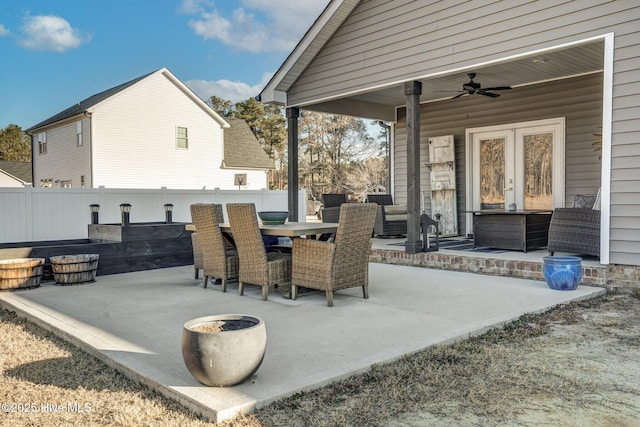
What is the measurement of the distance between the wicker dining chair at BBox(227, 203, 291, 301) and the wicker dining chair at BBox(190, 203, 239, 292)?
332mm

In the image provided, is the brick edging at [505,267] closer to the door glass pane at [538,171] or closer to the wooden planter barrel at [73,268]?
the door glass pane at [538,171]

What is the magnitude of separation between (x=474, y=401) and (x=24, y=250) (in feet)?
18.1

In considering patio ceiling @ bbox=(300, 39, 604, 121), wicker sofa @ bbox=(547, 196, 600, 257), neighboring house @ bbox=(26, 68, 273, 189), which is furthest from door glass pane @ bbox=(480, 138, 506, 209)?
neighboring house @ bbox=(26, 68, 273, 189)

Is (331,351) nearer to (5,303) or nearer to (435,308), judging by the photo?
(435,308)

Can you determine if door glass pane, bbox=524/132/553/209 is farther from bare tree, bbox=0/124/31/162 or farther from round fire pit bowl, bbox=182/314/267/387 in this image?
bare tree, bbox=0/124/31/162

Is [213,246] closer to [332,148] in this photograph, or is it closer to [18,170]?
[332,148]

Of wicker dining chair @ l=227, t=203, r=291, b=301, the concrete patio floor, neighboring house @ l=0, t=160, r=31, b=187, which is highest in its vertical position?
neighboring house @ l=0, t=160, r=31, b=187

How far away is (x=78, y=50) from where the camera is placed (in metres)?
26.9

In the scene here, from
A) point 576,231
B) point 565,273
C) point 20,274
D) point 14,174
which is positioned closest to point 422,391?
point 565,273

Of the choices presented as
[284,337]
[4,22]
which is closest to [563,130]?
[284,337]

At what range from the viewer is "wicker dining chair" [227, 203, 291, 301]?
15.0ft

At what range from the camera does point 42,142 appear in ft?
67.8

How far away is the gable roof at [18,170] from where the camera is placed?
2731cm

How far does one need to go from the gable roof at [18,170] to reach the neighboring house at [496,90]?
24724 millimetres
